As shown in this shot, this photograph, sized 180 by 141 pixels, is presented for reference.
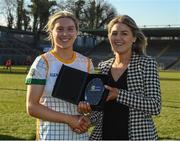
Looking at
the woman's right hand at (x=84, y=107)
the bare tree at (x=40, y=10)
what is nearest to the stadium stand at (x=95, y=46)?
the bare tree at (x=40, y=10)

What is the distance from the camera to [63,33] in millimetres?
3551

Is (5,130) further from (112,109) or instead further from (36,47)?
(36,47)

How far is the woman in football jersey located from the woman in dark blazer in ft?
0.41

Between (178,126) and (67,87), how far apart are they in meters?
8.01

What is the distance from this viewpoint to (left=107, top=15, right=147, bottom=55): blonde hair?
145 inches

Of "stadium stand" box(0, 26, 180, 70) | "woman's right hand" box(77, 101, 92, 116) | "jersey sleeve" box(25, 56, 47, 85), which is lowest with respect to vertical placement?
"stadium stand" box(0, 26, 180, 70)

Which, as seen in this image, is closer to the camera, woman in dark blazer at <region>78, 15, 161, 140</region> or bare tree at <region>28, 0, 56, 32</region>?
woman in dark blazer at <region>78, 15, 161, 140</region>

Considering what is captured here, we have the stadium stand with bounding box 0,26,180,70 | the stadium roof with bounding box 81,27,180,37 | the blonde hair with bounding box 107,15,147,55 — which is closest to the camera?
the blonde hair with bounding box 107,15,147,55

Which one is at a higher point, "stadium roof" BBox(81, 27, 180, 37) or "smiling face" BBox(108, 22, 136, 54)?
"smiling face" BBox(108, 22, 136, 54)

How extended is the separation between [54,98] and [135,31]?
2.74 feet

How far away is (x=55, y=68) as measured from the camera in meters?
3.47

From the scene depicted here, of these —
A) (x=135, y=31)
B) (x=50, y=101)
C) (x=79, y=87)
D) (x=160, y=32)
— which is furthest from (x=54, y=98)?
(x=160, y=32)

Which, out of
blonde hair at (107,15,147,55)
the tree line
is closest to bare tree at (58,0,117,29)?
the tree line

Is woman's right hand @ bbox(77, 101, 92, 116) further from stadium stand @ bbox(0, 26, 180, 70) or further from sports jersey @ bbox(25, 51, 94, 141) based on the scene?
stadium stand @ bbox(0, 26, 180, 70)
